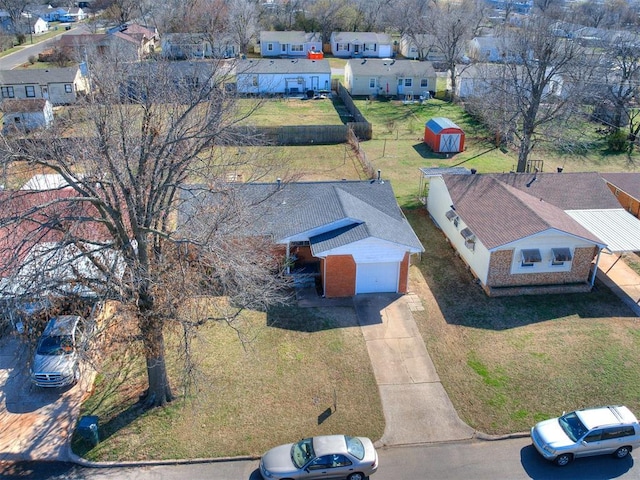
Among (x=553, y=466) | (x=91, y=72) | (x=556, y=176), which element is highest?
(x=91, y=72)

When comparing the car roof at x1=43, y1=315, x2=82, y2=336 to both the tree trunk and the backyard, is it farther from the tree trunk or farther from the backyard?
the tree trunk

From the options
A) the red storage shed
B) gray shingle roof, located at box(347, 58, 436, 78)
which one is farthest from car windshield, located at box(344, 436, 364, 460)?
gray shingle roof, located at box(347, 58, 436, 78)

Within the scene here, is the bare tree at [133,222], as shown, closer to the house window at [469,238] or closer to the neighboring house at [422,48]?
the house window at [469,238]

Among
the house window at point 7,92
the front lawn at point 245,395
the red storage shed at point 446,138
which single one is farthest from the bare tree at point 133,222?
the house window at point 7,92

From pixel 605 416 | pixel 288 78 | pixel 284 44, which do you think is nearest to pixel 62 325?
pixel 605 416

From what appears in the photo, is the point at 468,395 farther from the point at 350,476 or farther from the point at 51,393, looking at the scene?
the point at 51,393

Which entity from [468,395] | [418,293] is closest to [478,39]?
[418,293]
